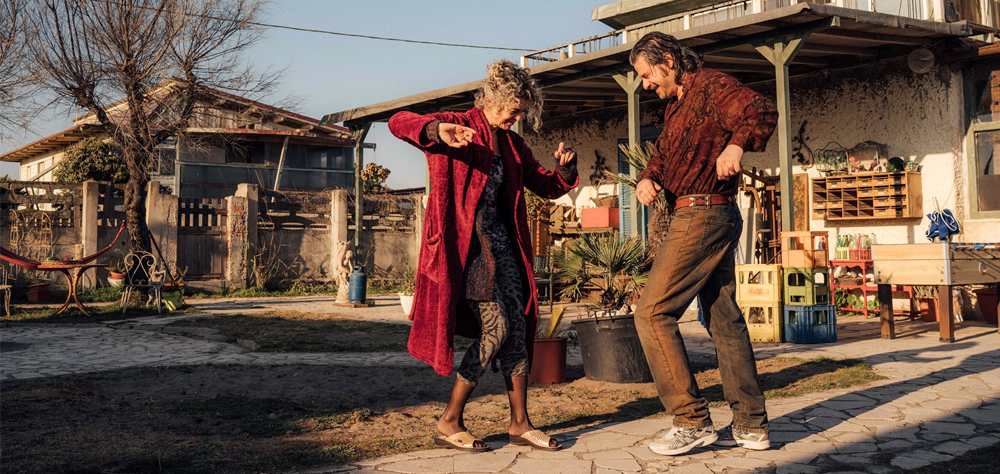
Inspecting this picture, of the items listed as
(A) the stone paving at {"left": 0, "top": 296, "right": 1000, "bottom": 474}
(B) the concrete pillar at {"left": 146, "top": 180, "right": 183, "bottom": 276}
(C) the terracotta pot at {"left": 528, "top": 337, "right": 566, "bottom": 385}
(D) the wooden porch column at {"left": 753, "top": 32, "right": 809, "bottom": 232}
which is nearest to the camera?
(A) the stone paving at {"left": 0, "top": 296, "right": 1000, "bottom": 474}

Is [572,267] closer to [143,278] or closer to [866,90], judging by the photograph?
[866,90]

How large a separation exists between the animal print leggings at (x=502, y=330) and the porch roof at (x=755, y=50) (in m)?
5.72

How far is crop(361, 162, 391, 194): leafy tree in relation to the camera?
16609 millimetres

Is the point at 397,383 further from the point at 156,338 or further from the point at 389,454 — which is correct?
the point at 156,338

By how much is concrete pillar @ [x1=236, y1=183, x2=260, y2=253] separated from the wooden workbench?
435 inches

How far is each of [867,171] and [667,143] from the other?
25.2ft

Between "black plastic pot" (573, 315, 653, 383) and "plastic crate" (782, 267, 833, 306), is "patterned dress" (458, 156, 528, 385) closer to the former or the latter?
"black plastic pot" (573, 315, 653, 383)

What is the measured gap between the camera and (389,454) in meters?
3.28

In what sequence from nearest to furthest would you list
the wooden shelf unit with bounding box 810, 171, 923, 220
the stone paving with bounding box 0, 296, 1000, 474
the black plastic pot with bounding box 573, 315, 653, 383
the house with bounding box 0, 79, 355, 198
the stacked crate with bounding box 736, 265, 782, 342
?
the stone paving with bounding box 0, 296, 1000, 474 → the black plastic pot with bounding box 573, 315, 653, 383 → the stacked crate with bounding box 736, 265, 782, 342 → the wooden shelf unit with bounding box 810, 171, 923, 220 → the house with bounding box 0, 79, 355, 198

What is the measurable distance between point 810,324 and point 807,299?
0.76 feet

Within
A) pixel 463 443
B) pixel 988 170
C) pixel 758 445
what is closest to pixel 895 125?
pixel 988 170

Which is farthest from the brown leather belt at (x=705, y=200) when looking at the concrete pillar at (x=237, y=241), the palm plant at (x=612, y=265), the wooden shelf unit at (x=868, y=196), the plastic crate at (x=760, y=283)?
the concrete pillar at (x=237, y=241)

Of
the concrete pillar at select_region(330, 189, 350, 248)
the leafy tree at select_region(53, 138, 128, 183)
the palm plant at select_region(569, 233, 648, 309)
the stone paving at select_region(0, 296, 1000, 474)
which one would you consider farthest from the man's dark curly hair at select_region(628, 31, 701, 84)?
the leafy tree at select_region(53, 138, 128, 183)

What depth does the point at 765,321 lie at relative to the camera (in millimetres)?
7336
